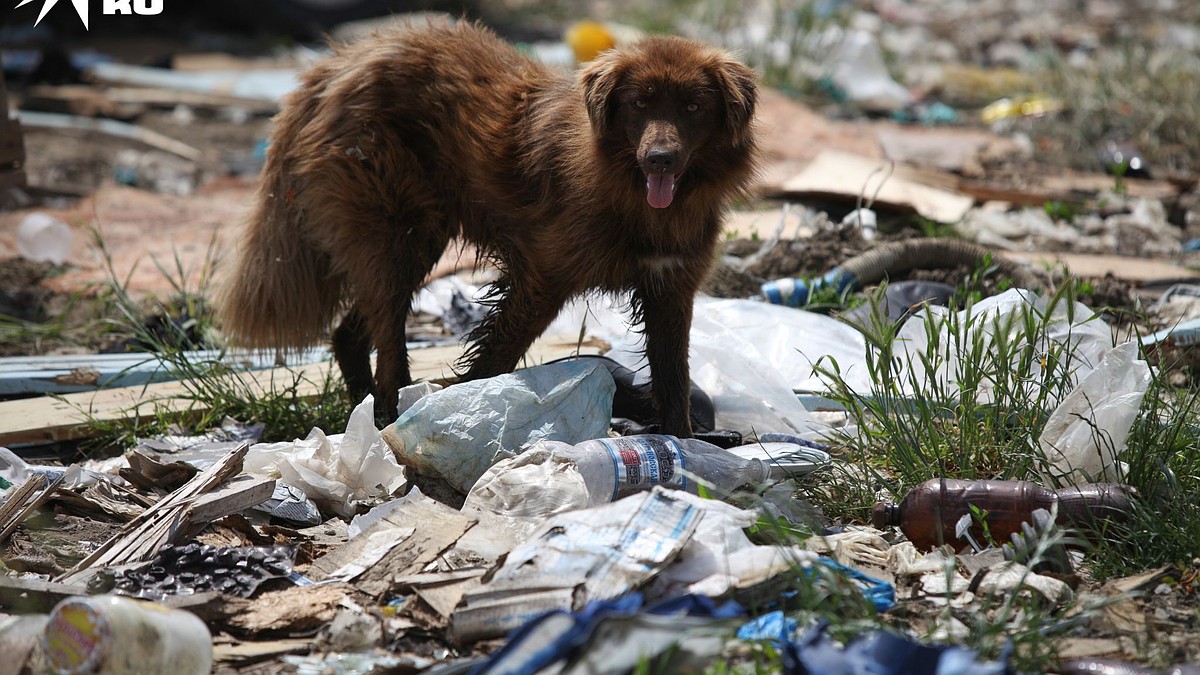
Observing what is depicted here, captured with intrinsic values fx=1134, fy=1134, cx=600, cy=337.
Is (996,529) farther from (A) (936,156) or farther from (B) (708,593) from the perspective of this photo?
(A) (936,156)

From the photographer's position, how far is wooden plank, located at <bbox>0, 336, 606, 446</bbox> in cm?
452

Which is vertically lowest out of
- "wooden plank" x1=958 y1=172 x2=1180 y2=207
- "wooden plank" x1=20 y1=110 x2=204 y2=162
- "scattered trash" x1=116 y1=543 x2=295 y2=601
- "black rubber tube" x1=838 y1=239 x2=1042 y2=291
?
"scattered trash" x1=116 y1=543 x2=295 y2=601

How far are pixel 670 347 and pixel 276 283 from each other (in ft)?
5.60

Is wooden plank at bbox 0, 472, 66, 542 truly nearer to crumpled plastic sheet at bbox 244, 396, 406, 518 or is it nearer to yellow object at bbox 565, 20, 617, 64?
crumpled plastic sheet at bbox 244, 396, 406, 518

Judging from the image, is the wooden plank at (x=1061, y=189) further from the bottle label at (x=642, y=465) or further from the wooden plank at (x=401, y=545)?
the wooden plank at (x=401, y=545)

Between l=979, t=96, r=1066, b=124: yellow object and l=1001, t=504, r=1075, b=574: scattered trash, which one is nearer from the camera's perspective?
l=1001, t=504, r=1075, b=574: scattered trash

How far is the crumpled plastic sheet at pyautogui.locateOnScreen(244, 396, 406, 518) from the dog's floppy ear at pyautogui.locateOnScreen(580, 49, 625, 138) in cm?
128

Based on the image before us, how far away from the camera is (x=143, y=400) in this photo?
4.80m

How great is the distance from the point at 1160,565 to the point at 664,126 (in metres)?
2.09

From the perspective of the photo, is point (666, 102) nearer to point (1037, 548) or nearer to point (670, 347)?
point (670, 347)

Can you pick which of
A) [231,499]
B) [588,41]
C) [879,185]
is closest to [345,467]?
[231,499]

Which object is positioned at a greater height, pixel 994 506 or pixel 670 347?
pixel 670 347

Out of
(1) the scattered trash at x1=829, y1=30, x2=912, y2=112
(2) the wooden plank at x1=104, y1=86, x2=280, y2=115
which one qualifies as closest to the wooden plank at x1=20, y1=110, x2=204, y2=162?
(2) the wooden plank at x1=104, y1=86, x2=280, y2=115

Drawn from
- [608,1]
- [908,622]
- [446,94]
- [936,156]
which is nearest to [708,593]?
[908,622]
